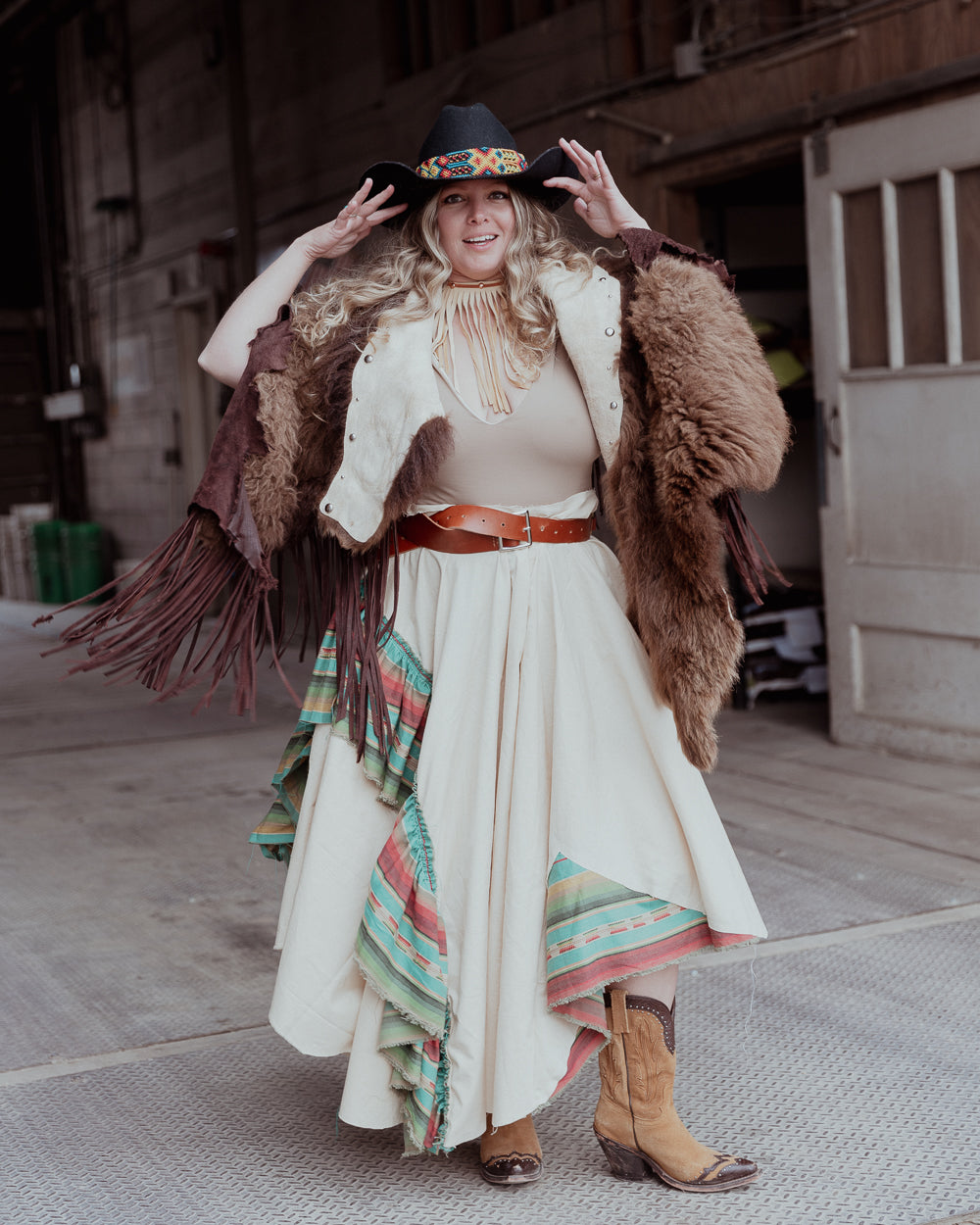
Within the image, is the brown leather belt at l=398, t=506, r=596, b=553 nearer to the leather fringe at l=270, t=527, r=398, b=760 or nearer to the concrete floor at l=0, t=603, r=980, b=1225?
the leather fringe at l=270, t=527, r=398, b=760

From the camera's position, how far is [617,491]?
87.2 inches

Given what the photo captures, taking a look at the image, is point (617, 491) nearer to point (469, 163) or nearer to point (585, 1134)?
point (469, 163)

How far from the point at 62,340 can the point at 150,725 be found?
7942 mm

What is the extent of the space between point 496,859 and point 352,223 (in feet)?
3.34

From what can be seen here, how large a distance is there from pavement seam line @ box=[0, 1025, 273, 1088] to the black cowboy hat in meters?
1.61

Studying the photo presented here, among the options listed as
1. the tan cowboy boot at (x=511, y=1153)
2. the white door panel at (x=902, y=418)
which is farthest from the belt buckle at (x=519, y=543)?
the white door panel at (x=902, y=418)

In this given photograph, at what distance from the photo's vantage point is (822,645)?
20.9ft

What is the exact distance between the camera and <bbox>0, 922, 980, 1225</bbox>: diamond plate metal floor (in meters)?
2.15

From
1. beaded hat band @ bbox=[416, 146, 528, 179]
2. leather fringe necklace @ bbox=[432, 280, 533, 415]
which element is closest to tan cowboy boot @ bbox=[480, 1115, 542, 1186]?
leather fringe necklace @ bbox=[432, 280, 533, 415]

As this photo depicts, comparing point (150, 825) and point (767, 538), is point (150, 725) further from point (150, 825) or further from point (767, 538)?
point (767, 538)

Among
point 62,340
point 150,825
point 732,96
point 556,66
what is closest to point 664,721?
point 150,825

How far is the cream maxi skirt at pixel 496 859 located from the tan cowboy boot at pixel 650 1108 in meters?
0.05

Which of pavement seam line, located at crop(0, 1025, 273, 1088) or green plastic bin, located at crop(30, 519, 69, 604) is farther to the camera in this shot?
green plastic bin, located at crop(30, 519, 69, 604)

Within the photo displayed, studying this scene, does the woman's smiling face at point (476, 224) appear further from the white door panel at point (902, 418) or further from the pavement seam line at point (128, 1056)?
the white door panel at point (902, 418)
